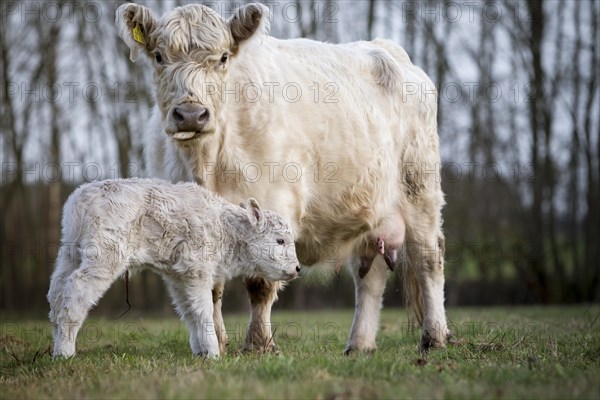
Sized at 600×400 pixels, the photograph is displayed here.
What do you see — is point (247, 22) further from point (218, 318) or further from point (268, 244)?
point (218, 318)

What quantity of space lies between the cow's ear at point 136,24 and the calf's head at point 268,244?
62.2 inches

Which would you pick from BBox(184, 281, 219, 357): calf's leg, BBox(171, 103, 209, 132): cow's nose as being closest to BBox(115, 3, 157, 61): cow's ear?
BBox(171, 103, 209, 132): cow's nose

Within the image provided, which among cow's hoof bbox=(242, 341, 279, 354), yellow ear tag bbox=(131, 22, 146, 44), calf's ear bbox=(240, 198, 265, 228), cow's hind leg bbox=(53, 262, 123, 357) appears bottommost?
cow's hoof bbox=(242, 341, 279, 354)

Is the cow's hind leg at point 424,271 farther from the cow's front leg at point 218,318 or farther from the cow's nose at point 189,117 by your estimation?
the cow's nose at point 189,117

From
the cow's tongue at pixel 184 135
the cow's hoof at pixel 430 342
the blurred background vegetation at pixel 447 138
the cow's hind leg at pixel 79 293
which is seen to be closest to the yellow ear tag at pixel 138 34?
the cow's tongue at pixel 184 135

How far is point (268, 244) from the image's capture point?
21.3 feet

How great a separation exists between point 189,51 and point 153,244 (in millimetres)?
1560

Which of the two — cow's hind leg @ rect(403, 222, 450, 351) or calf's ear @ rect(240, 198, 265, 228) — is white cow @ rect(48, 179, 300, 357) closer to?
calf's ear @ rect(240, 198, 265, 228)

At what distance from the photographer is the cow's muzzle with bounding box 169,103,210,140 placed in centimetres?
615

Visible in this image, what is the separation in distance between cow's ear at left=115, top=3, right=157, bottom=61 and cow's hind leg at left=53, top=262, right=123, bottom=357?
1.94 meters

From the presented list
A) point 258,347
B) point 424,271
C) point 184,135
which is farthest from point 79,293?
point 424,271

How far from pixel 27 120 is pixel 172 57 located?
14.9 metres

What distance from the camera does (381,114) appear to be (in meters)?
7.77

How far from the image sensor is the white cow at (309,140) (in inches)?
255
